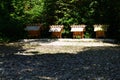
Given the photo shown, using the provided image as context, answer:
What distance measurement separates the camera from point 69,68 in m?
9.45

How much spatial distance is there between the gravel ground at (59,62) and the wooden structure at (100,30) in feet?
7.85

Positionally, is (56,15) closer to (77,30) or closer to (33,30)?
(33,30)

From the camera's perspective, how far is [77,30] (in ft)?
53.8

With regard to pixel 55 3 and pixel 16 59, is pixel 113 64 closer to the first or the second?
pixel 16 59

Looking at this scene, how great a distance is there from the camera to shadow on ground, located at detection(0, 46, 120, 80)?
27.5 ft

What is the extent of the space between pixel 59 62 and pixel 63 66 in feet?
2.20

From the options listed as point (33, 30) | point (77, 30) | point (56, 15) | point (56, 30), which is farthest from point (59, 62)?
point (56, 15)

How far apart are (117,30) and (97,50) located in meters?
3.87

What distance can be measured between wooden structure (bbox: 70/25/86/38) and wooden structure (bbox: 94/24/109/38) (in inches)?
26.1

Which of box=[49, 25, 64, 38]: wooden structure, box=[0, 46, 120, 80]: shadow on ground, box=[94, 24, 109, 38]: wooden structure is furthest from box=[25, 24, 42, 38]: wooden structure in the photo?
box=[0, 46, 120, 80]: shadow on ground

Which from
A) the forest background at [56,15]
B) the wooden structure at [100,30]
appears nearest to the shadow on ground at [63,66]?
the wooden structure at [100,30]

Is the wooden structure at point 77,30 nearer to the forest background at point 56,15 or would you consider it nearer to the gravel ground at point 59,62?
the forest background at point 56,15

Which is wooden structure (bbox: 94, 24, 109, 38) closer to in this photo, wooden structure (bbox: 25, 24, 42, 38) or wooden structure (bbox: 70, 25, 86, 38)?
wooden structure (bbox: 70, 25, 86, 38)

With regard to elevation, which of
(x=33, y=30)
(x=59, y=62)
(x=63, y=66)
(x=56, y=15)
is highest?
(x=63, y=66)
